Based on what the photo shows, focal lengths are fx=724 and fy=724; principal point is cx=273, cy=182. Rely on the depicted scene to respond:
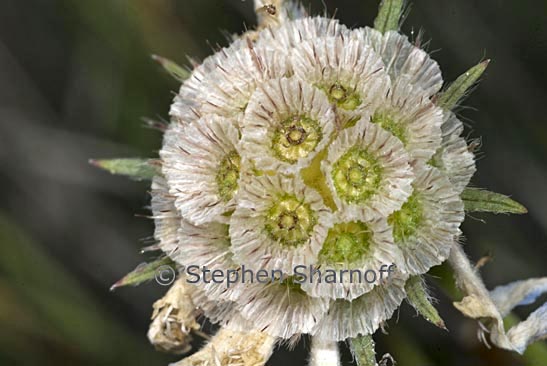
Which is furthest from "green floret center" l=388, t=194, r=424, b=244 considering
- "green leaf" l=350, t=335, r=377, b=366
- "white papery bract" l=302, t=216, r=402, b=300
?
"green leaf" l=350, t=335, r=377, b=366

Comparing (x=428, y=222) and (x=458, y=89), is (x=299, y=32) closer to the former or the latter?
(x=458, y=89)

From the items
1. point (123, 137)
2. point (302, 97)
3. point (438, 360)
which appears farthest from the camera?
point (123, 137)

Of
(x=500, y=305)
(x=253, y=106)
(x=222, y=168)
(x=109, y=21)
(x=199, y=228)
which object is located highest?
(x=109, y=21)

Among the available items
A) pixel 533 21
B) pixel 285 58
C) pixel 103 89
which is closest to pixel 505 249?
pixel 533 21

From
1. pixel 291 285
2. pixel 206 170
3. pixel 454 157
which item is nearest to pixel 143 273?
pixel 206 170

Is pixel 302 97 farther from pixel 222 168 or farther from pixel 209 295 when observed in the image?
pixel 209 295

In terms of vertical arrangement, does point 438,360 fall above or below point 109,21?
below

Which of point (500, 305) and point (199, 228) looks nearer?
point (199, 228)
